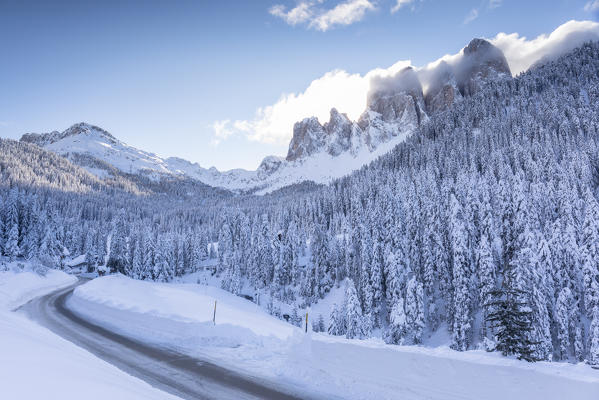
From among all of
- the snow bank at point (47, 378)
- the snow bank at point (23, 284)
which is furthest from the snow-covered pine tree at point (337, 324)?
the snow bank at point (47, 378)

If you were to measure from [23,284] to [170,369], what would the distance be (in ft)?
125

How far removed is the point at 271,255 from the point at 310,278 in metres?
14.8

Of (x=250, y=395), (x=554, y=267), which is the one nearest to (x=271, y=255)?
(x=554, y=267)

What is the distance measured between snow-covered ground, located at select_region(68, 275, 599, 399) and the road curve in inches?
28.2

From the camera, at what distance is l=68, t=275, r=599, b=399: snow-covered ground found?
7.08m

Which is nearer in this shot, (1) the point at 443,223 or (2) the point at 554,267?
(2) the point at 554,267

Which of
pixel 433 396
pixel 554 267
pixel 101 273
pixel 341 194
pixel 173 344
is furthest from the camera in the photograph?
pixel 341 194

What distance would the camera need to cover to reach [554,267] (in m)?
39.3

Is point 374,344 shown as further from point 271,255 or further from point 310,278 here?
point 271,255

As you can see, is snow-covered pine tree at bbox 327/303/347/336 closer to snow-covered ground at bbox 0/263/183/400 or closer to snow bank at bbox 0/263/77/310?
snow bank at bbox 0/263/77/310

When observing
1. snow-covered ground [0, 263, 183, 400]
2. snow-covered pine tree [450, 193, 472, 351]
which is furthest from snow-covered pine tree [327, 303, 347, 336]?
snow-covered ground [0, 263, 183, 400]

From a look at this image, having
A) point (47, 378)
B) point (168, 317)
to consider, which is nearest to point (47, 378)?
point (47, 378)

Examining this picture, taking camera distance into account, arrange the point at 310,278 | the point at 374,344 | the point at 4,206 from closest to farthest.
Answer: the point at 374,344, the point at 4,206, the point at 310,278

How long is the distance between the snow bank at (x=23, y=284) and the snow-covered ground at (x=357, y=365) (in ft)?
51.5
